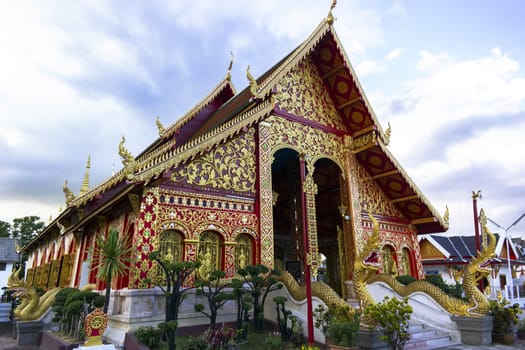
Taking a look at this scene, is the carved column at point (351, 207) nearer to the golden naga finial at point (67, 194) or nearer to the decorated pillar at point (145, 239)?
the decorated pillar at point (145, 239)

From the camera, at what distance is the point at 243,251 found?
9469 millimetres

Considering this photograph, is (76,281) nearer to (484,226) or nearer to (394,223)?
(394,223)

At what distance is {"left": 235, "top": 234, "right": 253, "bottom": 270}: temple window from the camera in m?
9.20

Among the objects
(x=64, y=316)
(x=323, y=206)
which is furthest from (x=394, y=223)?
(x=64, y=316)

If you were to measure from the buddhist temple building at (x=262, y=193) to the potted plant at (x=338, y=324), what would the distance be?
3.34 feet

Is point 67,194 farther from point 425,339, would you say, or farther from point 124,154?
point 425,339

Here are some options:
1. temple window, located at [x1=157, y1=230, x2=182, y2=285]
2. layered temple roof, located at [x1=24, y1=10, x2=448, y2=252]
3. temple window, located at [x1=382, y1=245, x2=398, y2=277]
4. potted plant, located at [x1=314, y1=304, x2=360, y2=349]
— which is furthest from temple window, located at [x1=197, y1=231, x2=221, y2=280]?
temple window, located at [x1=382, y1=245, x2=398, y2=277]

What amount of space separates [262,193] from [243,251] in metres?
1.61

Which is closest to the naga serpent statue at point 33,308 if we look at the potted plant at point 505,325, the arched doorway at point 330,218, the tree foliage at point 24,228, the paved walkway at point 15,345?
the paved walkway at point 15,345

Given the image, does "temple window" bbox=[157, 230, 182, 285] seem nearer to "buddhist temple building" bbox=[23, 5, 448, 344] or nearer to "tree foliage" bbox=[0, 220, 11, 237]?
"buddhist temple building" bbox=[23, 5, 448, 344]

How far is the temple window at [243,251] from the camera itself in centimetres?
920

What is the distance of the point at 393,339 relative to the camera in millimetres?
6105

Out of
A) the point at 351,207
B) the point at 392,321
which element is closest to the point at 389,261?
the point at 351,207

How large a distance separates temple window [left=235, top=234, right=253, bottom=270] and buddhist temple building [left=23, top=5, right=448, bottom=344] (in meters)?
0.04
